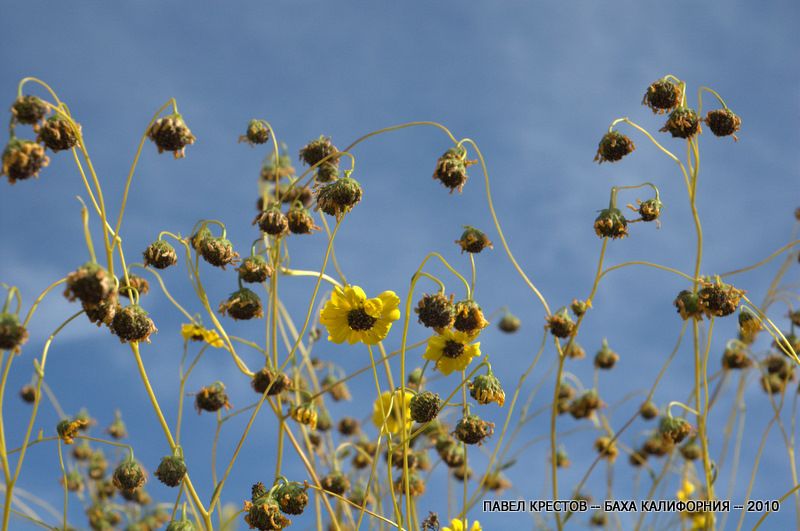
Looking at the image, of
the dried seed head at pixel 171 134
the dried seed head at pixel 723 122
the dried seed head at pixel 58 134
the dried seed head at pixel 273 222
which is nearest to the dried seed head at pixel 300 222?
the dried seed head at pixel 273 222

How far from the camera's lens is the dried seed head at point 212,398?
2.76 meters

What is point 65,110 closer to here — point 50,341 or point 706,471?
point 50,341

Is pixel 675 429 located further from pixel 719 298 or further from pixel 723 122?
pixel 723 122

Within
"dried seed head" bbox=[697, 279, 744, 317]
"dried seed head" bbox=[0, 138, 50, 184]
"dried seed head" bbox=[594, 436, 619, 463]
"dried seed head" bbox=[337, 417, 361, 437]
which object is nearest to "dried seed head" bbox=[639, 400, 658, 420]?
"dried seed head" bbox=[594, 436, 619, 463]

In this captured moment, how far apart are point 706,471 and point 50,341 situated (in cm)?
211

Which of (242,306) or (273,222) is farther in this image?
(242,306)

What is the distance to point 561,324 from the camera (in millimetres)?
2773

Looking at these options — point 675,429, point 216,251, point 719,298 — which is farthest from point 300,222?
point 675,429

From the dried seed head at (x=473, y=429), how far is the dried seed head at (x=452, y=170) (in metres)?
0.68

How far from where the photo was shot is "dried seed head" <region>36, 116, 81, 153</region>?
1825 mm

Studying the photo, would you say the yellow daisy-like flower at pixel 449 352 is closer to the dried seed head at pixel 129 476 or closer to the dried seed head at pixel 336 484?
the dried seed head at pixel 336 484

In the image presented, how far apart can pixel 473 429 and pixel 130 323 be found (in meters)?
1.03

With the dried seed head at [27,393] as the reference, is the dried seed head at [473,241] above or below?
below

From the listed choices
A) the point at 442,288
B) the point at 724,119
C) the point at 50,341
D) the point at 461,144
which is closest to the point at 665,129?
the point at 724,119
